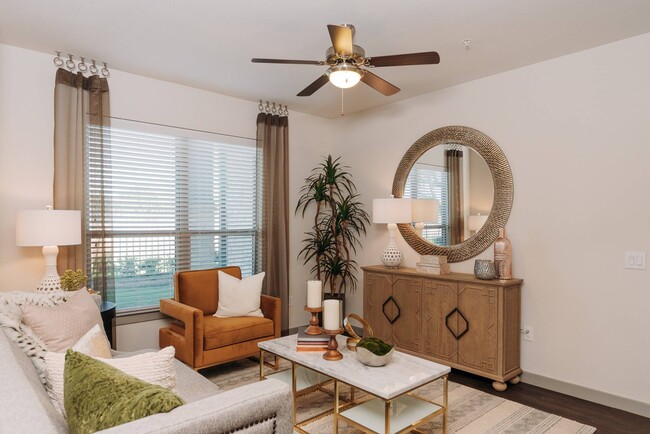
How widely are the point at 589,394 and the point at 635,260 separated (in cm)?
108

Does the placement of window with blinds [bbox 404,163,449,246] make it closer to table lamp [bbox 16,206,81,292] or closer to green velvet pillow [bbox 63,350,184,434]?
table lamp [bbox 16,206,81,292]

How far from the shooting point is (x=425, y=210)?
167 inches

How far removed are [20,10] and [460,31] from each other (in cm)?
295

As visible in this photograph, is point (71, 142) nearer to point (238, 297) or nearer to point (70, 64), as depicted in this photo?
point (70, 64)

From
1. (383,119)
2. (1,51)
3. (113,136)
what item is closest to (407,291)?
(383,119)

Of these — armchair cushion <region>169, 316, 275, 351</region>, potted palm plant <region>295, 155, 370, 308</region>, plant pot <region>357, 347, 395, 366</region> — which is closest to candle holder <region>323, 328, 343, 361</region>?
plant pot <region>357, 347, 395, 366</region>

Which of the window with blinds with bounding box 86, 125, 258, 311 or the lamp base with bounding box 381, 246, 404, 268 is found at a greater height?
the window with blinds with bounding box 86, 125, 258, 311

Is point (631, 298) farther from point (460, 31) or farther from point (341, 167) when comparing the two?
point (341, 167)

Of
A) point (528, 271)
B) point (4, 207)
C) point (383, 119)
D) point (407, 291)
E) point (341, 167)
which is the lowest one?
point (407, 291)

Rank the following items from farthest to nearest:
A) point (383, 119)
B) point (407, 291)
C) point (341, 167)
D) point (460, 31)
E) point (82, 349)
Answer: point (341, 167)
point (383, 119)
point (407, 291)
point (460, 31)
point (82, 349)

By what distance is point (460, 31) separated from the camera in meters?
2.83

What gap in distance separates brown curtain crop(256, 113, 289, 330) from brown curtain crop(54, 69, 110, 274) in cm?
173

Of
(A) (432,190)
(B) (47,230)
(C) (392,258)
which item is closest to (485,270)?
(C) (392,258)

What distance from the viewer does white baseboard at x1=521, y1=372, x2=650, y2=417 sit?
2832 millimetres
